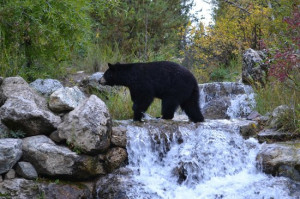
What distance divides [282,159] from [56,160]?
132 inches

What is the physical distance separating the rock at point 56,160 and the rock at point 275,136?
2969 millimetres

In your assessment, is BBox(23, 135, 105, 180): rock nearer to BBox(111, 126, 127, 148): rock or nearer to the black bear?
BBox(111, 126, 127, 148): rock

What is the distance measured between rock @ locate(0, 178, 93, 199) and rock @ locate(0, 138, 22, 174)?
0.20 m

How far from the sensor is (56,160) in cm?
567

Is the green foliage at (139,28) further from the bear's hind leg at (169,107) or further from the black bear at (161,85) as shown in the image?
the bear's hind leg at (169,107)

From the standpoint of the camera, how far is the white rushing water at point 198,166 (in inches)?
227

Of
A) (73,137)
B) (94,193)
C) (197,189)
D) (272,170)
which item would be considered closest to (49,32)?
(73,137)

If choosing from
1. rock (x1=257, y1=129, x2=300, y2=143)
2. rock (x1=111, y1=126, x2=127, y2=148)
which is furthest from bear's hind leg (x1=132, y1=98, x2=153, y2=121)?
rock (x1=257, y1=129, x2=300, y2=143)

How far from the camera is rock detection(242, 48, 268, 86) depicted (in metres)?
10.5

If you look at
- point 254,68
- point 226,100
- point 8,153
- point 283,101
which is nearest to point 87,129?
point 8,153

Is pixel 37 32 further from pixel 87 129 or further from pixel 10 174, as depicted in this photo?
pixel 10 174

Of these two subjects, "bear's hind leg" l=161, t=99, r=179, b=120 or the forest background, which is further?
"bear's hind leg" l=161, t=99, r=179, b=120

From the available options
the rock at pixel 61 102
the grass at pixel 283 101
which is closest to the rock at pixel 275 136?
the grass at pixel 283 101

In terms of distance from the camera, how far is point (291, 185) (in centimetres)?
574
